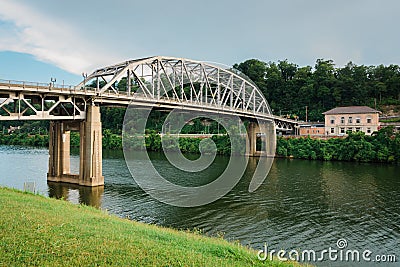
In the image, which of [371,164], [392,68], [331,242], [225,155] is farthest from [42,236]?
[392,68]

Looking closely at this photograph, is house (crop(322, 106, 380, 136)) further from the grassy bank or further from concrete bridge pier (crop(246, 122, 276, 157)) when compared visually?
the grassy bank

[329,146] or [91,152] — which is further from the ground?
[91,152]

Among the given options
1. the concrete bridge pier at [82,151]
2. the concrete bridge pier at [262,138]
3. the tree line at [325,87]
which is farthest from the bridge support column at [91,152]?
the tree line at [325,87]

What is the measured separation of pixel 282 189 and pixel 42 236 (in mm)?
25295

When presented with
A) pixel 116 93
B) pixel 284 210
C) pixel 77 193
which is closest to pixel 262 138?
pixel 116 93

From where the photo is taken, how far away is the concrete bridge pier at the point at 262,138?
69438mm

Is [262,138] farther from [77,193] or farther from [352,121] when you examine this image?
[77,193]

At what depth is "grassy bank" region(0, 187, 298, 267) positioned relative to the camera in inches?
357

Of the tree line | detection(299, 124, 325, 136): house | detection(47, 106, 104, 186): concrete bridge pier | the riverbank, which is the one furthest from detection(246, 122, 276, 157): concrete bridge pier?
detection(47, 106, 104, 186): concrete bridge pier

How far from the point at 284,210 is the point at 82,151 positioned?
19.2 meters

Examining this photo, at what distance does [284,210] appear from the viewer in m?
24.1

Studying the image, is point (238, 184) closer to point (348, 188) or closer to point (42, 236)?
point (348, 188)

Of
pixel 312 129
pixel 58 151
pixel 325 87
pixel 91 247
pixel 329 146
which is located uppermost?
pixel 325 87

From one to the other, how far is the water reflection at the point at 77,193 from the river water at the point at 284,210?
0.07 metres
